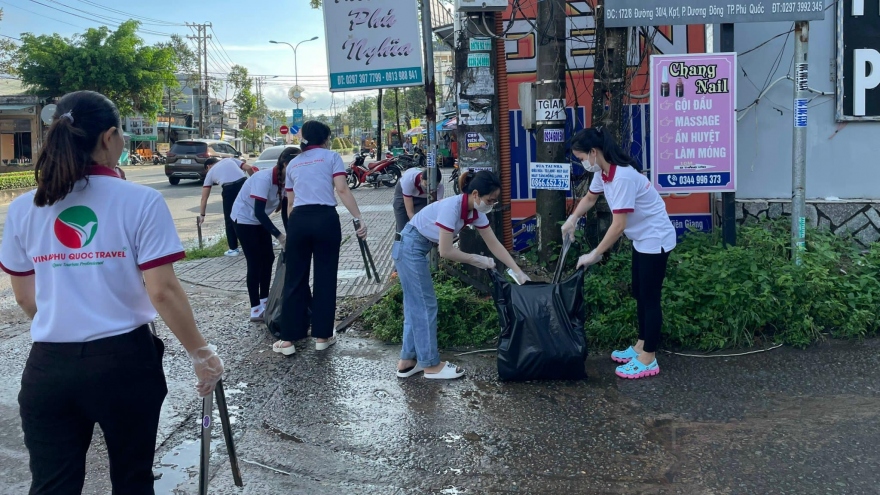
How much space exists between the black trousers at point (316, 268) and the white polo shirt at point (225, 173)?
15.2 feet

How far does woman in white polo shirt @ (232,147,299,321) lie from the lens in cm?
646

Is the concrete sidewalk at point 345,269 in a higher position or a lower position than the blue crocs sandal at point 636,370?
higher

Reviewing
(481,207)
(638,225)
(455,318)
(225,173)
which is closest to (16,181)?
(225,173)

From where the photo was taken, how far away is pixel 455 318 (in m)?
5.95

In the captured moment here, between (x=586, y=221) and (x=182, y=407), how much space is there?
12.3ft

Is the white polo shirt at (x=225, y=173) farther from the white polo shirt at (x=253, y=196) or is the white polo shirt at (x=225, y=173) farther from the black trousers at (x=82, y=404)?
the black trousers at (x=82, y=404)

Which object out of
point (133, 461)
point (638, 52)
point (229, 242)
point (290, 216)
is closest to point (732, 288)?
point (638, 52)

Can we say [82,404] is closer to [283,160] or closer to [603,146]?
[603,146]

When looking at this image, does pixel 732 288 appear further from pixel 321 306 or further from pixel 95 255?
pixel 95 255

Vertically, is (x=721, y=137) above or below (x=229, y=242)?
above

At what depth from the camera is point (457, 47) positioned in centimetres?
639

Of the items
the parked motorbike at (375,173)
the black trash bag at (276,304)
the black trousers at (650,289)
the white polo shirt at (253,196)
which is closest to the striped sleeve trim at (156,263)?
the black trousers at (650,289)

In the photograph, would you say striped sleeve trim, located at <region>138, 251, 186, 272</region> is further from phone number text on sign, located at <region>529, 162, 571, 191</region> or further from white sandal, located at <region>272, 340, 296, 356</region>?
phone number text on sign, located at <region>529, 162, 571, 191</region>

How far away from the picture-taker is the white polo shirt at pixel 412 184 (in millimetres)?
7789
